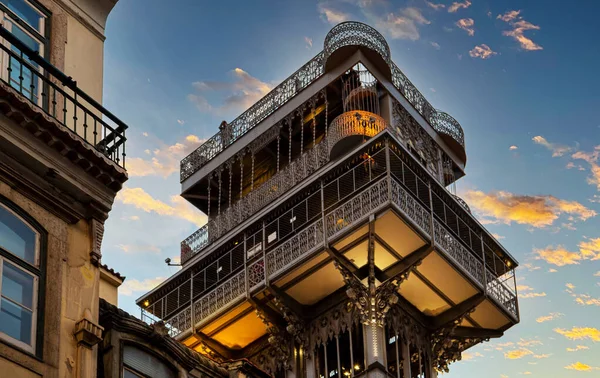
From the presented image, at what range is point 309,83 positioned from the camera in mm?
48812

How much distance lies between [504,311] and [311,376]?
7.69 metres

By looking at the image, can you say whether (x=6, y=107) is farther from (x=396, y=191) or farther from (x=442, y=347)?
(x=442, y=347)

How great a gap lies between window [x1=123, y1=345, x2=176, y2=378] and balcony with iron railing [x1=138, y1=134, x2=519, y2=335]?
62.8 feet

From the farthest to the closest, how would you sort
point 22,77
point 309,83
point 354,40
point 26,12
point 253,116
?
1. point 253,116
2. point 309,83
3. point 354,40
4. point 26,12
5. point 22,77

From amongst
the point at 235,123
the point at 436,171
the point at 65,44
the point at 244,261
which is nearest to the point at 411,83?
the point at 436,171

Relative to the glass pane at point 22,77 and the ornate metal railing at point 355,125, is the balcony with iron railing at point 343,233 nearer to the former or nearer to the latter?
the ornate metal railing at point 355,125

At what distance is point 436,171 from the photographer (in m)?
50.1

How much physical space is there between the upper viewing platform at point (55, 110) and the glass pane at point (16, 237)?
60.0 inches

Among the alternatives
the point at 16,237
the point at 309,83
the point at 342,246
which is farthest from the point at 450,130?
the point at 16,237

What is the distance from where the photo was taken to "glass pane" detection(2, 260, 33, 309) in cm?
1864

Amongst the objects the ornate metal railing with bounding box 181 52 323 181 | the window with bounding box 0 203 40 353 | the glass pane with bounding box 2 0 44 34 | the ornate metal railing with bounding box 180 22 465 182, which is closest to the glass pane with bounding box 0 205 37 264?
the window with bounding box 0 203 40 353

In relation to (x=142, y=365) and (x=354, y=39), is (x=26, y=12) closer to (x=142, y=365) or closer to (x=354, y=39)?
(x=142, y=365)

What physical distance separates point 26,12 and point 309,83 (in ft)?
88.5

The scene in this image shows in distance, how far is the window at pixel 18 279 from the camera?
60.5 feet
